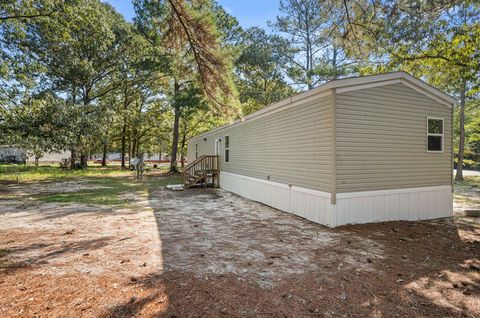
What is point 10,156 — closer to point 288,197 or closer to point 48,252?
point 48,252

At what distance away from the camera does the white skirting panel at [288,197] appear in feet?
19.9

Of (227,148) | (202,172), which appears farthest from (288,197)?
(202,172)

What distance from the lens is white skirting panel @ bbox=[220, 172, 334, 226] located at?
607 centimetres

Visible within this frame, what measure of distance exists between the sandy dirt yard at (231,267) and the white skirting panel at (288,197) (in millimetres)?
366

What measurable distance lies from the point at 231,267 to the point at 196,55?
3.46 meters

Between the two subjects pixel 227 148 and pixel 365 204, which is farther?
pixel 227 148

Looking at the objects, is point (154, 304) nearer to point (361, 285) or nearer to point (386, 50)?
point (361, 285)

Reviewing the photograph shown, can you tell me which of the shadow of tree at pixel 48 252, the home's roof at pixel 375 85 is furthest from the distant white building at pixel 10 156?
the home's roof at pixel 375 85

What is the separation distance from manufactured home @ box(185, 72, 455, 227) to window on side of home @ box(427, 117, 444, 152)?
0.09 ft

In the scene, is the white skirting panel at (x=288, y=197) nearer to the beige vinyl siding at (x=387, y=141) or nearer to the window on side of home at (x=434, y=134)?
the beige vinyl siding at (x=387, y=141)

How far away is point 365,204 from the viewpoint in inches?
239

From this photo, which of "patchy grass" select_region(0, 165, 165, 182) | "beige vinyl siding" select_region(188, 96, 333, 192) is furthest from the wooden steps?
"patchy grass" select_region(0, 165, 165, 182)

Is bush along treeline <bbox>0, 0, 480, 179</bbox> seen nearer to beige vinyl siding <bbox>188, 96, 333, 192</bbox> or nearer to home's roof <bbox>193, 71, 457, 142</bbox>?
home's roof <bbox>193, 71, 457, 142</bbox>

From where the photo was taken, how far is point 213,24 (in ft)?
14.2
